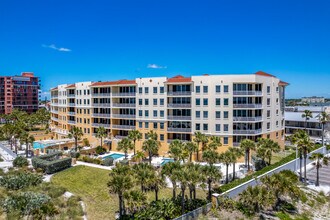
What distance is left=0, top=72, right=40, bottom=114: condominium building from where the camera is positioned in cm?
13738

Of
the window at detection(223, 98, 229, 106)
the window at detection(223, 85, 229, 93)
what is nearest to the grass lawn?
the window at detection(223, 98, 229, 106)

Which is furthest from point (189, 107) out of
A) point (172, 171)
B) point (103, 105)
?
point (172, 171)

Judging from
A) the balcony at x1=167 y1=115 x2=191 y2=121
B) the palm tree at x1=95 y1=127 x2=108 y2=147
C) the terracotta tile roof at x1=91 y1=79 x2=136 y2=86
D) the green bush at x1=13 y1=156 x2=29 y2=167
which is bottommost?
the green bush at x1=13 y1=156 x2=29 y2=167

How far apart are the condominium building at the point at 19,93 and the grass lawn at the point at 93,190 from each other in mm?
116816

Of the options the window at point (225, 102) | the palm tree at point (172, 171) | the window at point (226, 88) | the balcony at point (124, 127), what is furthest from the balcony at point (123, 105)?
the palm tree at point (172, 171)

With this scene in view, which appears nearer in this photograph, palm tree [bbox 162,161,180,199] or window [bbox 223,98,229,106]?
palm tree [bbox 162,161,180,199]

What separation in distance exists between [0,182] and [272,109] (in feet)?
164

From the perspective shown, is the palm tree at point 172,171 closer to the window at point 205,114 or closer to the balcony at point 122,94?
the window at point 205,114

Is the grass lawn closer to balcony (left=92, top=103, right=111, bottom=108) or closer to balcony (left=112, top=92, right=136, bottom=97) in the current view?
balcony (left=112, top=92, right=136, bottom=97)

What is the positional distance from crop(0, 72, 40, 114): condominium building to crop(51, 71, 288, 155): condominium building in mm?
94624

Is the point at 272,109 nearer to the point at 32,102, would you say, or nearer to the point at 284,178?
the point at 284,178

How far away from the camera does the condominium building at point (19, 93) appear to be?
137 m

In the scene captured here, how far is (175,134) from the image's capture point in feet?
177

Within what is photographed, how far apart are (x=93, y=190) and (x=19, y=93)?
12951 cm
